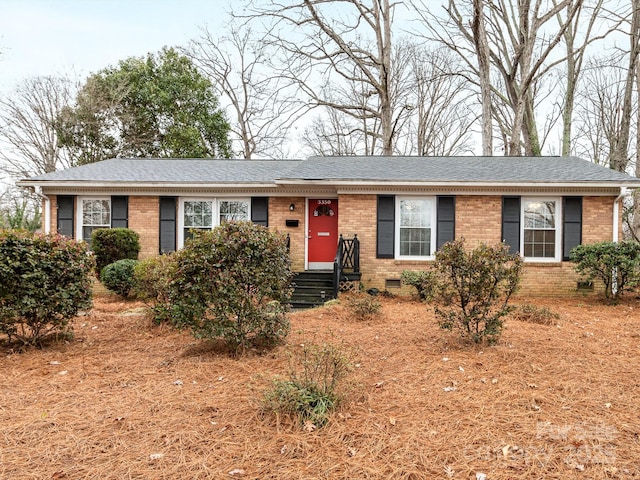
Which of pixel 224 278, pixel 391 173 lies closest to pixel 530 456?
pixel 224 278

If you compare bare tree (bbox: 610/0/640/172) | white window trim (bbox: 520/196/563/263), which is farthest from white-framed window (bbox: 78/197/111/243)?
bare tree (bbox: 610/0/640/172)

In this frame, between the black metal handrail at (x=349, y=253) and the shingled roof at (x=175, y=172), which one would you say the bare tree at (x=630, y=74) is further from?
the shingled roof at (x=175, y=172)

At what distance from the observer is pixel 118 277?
28.7 feet

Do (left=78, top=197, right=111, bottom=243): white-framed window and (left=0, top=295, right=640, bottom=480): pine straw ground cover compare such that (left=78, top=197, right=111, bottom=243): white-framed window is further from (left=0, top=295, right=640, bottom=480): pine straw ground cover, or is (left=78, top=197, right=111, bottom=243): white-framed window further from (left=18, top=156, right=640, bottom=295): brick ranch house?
(left=0, top=295, right=640, bottom=480): pine straw ground cover

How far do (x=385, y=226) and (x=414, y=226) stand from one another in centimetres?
78

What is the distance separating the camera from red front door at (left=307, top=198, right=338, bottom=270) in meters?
10.6

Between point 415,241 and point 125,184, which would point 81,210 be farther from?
point 415,241

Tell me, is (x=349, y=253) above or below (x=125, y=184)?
below

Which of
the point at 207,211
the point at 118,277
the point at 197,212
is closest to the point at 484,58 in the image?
the point at 207,211

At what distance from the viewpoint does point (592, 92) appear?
1991 centimetres

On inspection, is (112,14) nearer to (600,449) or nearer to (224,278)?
(224,278)

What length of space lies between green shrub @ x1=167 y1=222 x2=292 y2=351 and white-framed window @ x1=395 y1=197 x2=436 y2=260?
5.87 m

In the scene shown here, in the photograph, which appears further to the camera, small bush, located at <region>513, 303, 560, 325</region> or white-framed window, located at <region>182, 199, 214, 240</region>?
white-framed window, located at <region>182, 199, 214, 240</region>

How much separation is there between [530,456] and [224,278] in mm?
3307
